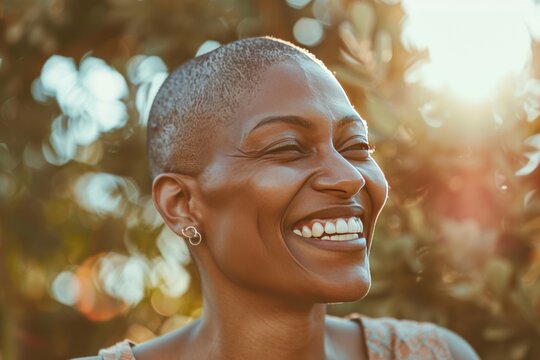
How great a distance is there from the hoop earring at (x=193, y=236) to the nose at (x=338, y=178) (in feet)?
1.30

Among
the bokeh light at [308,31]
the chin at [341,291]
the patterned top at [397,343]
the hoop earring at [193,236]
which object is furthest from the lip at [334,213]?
the bokeh light at [308,31]

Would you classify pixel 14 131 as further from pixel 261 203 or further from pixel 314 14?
pixel 261 203

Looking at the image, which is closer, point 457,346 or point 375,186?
point 375,186

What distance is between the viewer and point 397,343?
9.44ft

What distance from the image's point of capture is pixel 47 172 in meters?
4.39

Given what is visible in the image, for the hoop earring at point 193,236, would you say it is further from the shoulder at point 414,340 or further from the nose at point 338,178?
the shoulder at point 414,340

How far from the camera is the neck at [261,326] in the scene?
8.36 feet

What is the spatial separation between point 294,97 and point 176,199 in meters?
0.45

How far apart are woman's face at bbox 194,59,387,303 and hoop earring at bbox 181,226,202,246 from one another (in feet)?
0.08

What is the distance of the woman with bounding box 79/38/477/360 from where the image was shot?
7.78 ft

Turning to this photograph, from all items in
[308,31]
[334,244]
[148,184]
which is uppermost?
[334,244]

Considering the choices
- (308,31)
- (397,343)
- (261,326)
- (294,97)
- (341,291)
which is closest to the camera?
(341,291)

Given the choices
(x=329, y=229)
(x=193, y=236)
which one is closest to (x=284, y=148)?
(x=329, y=229)

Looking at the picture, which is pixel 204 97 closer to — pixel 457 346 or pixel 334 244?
pixel 334 244
